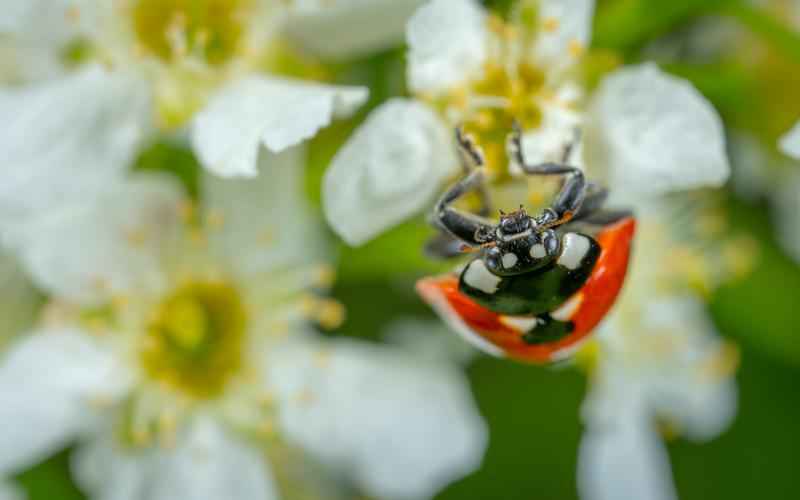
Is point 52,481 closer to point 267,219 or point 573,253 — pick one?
point 267,219

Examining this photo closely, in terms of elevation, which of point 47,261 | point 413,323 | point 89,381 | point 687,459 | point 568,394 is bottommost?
point 687,459

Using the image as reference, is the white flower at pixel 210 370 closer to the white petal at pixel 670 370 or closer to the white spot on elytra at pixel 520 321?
the white petal at pixel 670 370

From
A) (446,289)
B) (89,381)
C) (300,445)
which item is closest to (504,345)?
(446,289)

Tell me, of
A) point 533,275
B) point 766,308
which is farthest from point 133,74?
point 766,308

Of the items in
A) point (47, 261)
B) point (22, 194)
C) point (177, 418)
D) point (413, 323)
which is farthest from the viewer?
point (413, 323)

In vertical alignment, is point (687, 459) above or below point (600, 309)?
below

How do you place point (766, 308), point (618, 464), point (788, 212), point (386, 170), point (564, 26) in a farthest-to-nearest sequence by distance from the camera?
1. point (788, 212)
2. point (766, 308)
3. point (618, 464)
4. point (564, 26)
5. point (386, 170)

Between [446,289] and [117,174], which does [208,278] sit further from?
[446,289]
